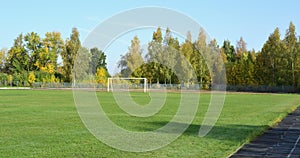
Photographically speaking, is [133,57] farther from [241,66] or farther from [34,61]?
[34,61]

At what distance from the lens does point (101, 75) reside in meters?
62.4

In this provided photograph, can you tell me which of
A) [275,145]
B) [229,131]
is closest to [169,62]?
[229,131]

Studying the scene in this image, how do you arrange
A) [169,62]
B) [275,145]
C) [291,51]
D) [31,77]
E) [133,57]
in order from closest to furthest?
[275,145] → [133,57] → [169,62] → [291,51] → [31,77]

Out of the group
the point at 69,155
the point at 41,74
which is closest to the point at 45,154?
the point at 69,155

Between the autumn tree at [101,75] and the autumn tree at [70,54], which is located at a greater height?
the autumn tree at [70,54]

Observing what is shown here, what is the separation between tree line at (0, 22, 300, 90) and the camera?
46319mm

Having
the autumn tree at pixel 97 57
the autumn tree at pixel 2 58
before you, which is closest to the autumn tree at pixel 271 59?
the autumn tree at pixel 97 57

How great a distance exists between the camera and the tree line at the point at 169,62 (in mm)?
46319

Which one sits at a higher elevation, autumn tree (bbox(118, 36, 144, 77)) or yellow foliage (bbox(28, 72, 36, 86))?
autumn tree (bbox(118, 36, 144, 77))

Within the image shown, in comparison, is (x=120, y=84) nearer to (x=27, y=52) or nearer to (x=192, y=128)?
(x=27, y=52)

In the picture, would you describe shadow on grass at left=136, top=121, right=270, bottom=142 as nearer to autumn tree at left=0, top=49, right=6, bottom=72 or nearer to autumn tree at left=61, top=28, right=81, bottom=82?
autumn tree at left=61, top=28, right=81, bottom=82

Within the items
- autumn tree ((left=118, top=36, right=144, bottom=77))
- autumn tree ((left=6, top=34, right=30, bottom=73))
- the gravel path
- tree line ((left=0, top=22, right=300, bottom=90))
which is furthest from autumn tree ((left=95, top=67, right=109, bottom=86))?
the gravel path

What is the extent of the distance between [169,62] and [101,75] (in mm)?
19552

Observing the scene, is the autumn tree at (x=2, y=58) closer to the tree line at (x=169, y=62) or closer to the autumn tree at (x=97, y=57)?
the tree line at (x=169, y=62)
